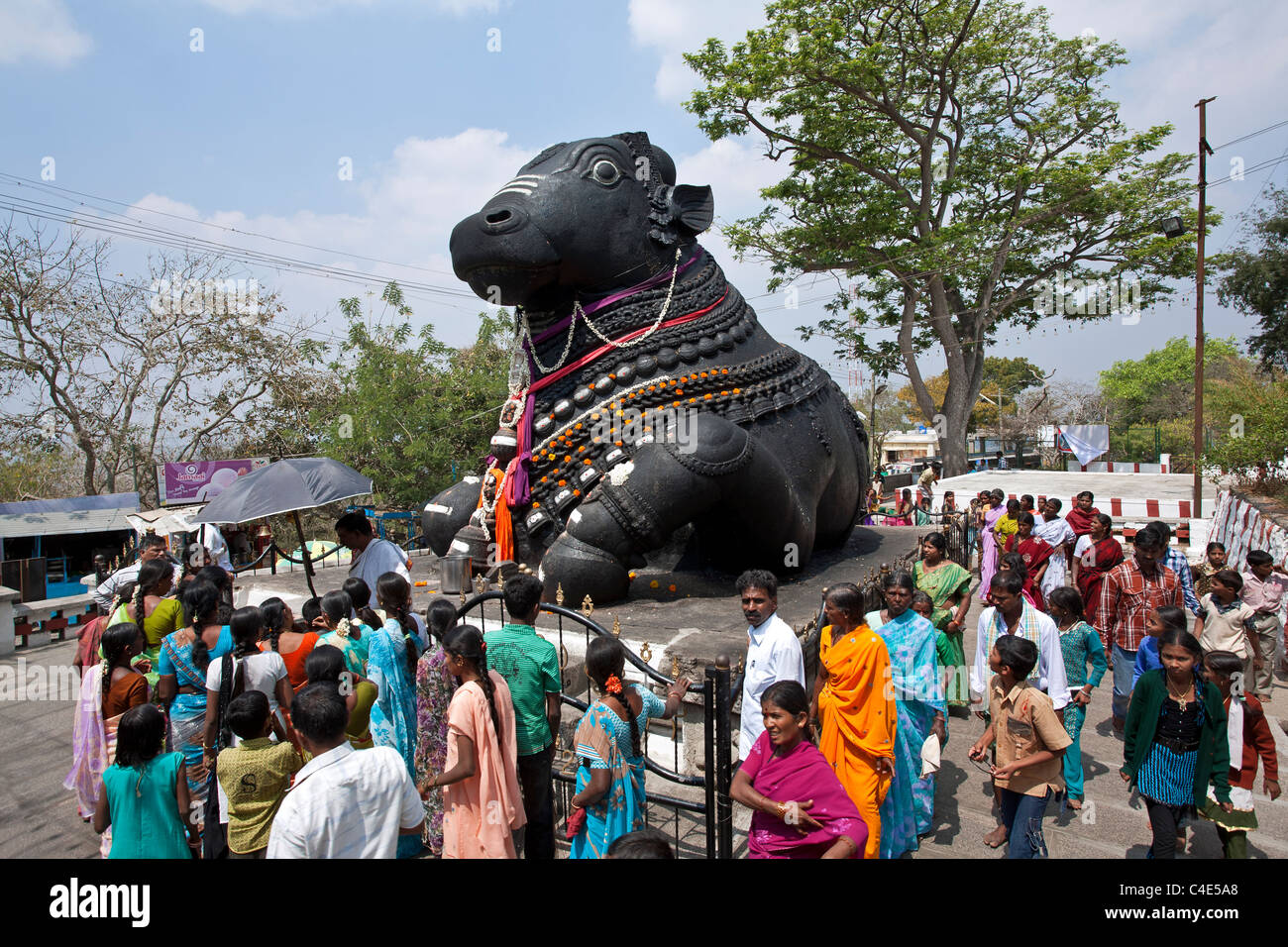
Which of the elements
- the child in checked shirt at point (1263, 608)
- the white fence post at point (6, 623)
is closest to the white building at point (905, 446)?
the child in checked shirt at point (1263, 608)

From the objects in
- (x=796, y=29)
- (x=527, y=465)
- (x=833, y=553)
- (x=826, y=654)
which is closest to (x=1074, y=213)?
(x=796, y=29)

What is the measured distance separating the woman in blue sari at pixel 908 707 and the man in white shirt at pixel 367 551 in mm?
3008

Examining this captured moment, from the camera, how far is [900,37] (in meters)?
20.3

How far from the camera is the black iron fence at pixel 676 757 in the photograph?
320 cm

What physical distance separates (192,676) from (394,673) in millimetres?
914

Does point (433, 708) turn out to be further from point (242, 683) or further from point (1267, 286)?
point (1267, 286)

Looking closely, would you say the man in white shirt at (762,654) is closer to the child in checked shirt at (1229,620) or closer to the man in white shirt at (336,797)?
the man in white shirt at (336,797)

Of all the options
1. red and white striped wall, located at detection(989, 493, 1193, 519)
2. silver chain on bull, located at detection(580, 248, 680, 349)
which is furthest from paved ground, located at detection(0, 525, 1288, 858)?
red and white striped wall, located at detection(989, 493, 1193, 519)

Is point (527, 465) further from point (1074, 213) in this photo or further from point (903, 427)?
point (903, 427)

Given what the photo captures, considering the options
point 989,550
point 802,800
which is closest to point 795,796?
point 802,800

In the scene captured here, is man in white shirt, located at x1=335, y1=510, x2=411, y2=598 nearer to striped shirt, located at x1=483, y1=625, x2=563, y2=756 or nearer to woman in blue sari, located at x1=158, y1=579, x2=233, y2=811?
woman in blue sari, located at x1=158, y1=579, x2=233, y2=811

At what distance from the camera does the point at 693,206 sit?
6742 millimetres

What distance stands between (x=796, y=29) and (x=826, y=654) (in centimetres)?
2087

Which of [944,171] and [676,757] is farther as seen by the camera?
[944,171]
